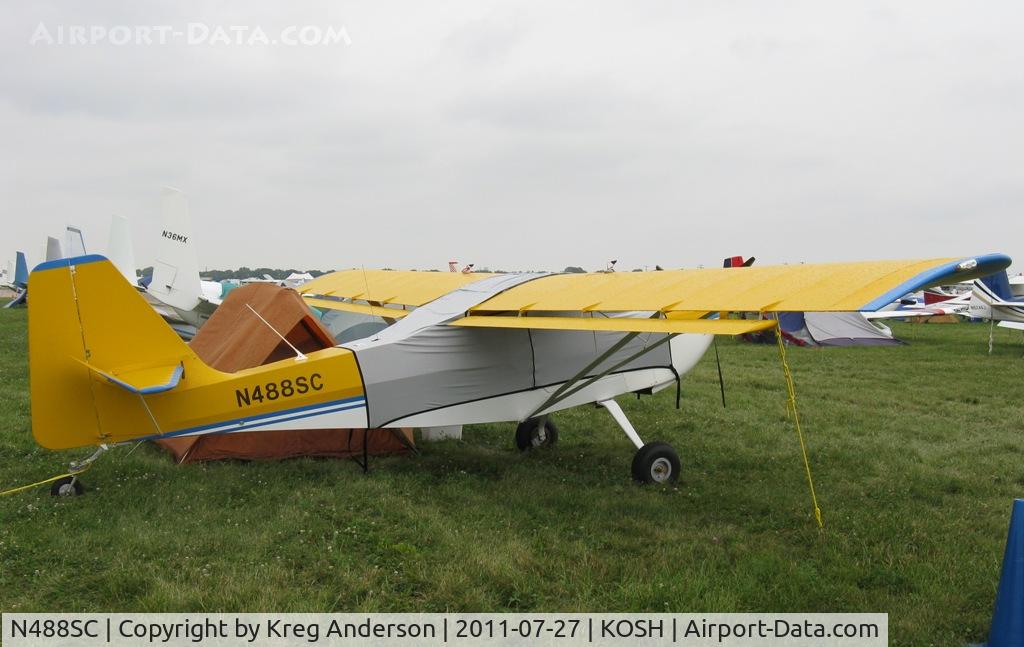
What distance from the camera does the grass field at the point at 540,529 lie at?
12.3ft

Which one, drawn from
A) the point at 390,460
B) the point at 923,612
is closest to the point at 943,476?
the point at 923,612

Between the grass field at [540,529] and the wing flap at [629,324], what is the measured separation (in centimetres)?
131

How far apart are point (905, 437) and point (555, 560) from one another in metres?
5.42

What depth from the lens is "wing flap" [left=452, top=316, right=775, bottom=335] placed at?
4059mm

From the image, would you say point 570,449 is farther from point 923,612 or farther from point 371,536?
point 923,612

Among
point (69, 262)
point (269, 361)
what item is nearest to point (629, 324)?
point (269, 361)

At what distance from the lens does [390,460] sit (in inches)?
253

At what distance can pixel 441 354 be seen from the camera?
227 inches

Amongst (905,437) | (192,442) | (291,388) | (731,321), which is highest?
(731,321)

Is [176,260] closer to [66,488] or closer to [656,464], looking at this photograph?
[66,488]

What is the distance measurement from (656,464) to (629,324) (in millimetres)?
1663
